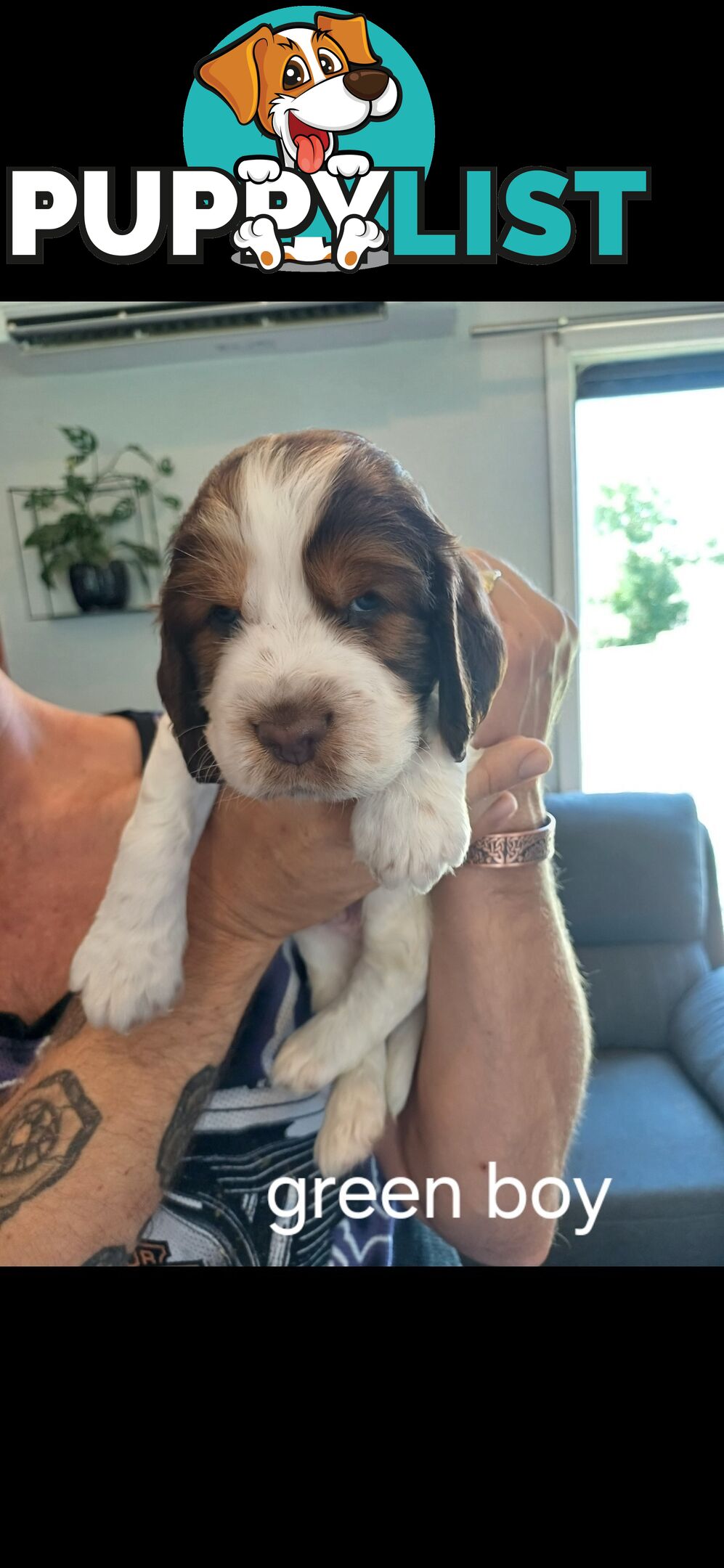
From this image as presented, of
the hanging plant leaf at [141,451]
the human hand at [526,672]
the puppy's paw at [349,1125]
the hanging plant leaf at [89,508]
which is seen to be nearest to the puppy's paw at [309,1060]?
the puppy's paw at [349,1125]

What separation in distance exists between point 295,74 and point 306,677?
22.6 inches

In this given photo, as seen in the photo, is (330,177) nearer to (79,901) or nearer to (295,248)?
(295,248)

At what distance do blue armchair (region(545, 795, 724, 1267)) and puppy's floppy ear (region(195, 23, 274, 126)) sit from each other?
0.74 m

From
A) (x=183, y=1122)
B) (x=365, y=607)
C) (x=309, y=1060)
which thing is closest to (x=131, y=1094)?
(x=183, y=1122)

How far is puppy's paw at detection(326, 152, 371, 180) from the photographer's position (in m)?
0.71

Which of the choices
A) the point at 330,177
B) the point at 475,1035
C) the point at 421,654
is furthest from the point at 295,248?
the point at 475,1035

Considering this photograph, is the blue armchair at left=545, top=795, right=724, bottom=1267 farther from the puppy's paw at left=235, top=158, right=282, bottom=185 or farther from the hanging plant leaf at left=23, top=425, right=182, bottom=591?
the puppy's paw at left=235, top=158, right=282, bottom=185

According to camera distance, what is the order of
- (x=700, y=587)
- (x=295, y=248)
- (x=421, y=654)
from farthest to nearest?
(x=700, y=587) → (x=295, y=248) → (x=421, y=654)

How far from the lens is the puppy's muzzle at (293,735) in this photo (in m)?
0.45

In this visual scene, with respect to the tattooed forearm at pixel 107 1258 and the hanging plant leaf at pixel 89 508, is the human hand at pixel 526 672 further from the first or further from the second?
the tattooed forearm at pixel 107 1258

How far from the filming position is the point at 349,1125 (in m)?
0.73

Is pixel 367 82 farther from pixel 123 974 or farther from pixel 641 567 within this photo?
pixel 123 974
